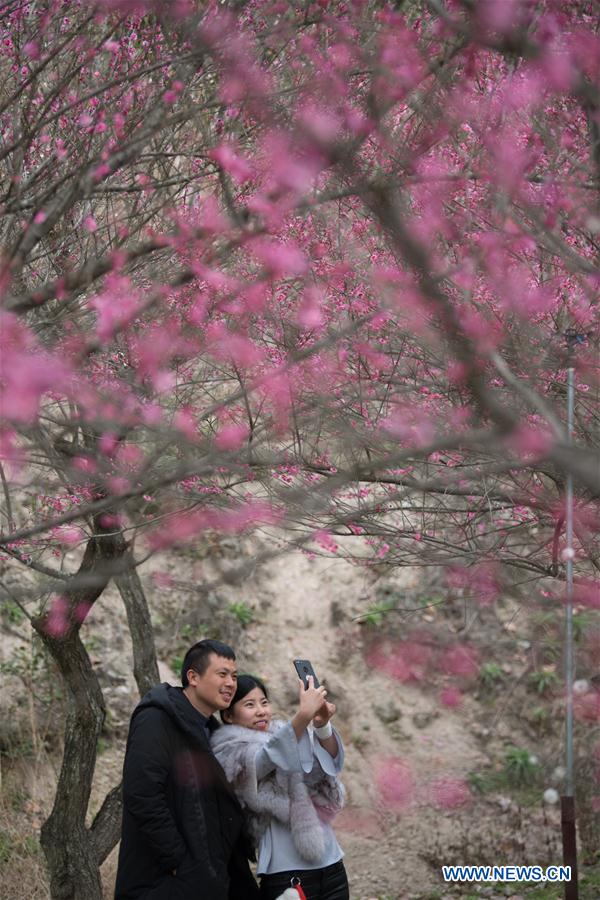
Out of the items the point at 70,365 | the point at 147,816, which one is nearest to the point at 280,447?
the point at 70,365

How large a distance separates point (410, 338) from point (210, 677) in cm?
201

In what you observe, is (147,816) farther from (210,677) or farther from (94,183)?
(94,183)

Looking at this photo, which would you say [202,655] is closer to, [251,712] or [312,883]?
[251,712]

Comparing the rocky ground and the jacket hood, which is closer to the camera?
the jacket hood

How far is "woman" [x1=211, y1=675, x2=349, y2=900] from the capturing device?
346cm

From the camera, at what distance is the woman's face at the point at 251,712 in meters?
3.68

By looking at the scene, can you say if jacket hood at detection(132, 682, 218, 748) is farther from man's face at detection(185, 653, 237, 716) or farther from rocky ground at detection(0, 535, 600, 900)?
rocky ground at detection(0, 535, 600, 900)

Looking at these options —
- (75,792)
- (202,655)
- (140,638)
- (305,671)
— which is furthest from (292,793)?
(140,638)

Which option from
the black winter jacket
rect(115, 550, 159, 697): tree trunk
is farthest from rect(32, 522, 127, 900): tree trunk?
the black winter jacket

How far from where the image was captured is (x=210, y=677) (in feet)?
11.6

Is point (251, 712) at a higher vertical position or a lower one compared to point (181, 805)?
higher

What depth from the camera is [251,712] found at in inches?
145

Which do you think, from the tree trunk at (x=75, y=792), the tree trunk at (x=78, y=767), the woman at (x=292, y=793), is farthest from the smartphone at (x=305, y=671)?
the tree trunk at (x=75, y=792)

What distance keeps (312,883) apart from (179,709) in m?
0.77
